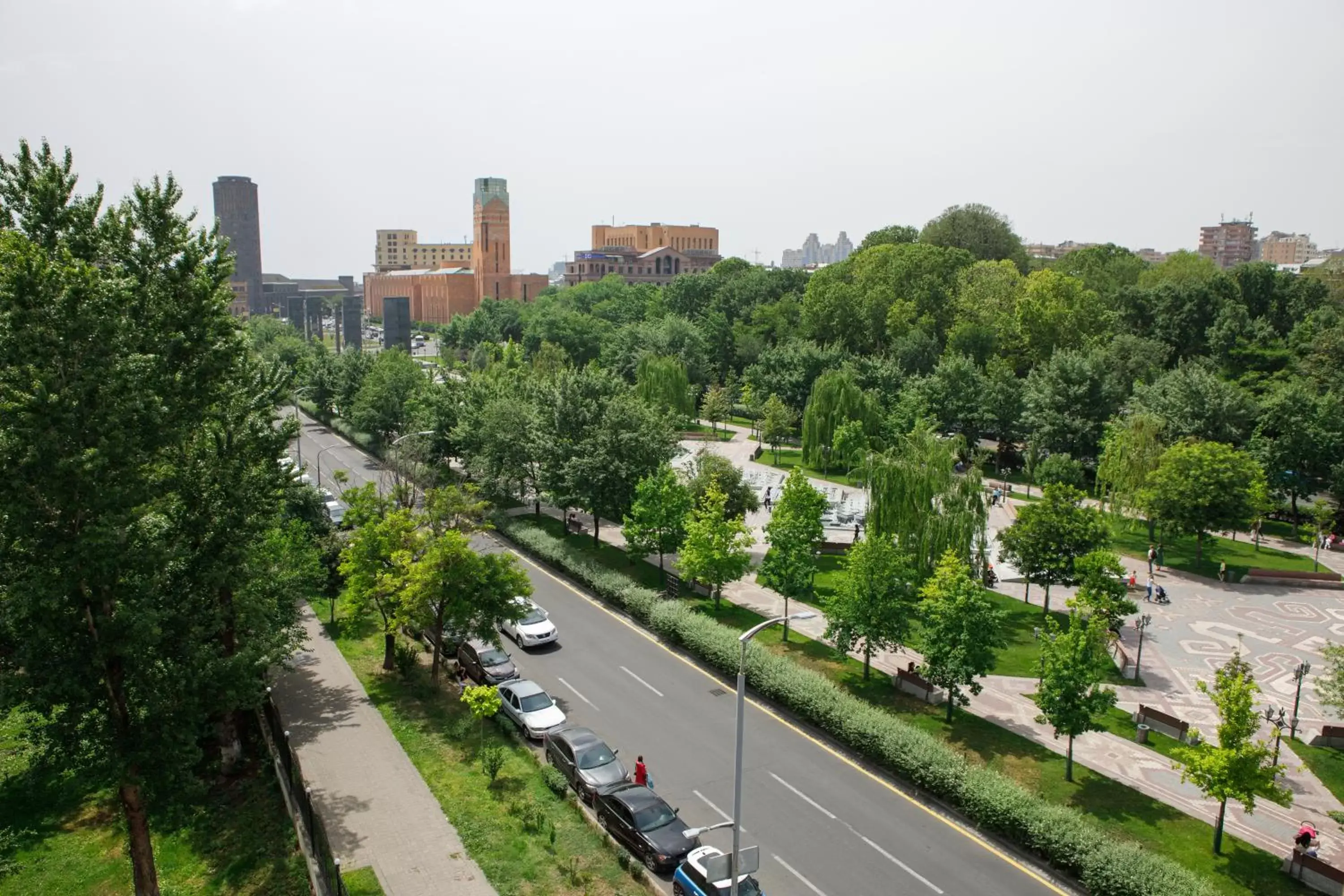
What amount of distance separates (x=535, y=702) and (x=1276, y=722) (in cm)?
2015

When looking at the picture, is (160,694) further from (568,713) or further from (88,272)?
(568,713)

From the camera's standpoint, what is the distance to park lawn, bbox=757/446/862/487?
186ft

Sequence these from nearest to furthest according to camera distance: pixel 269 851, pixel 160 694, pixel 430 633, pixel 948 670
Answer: pixel 160 694 → pixel 269 851 → pixel 948 670 → pixel 430 633

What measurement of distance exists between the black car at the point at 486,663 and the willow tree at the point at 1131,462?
1159 inches

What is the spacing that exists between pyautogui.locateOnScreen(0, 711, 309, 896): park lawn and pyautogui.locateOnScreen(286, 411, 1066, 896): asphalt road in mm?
8421

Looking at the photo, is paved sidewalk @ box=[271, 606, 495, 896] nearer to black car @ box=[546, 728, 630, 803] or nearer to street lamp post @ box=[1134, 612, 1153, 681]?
black car @ box=[546, 728, 630, 803]

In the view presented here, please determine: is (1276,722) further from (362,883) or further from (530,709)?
(362,883)

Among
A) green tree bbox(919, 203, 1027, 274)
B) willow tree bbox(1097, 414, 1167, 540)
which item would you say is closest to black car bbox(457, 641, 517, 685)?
willow tree bbox(1097, 414, 1167, 540)

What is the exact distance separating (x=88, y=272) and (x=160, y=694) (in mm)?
7623

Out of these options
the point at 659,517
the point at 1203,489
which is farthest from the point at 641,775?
the point at 1203,489

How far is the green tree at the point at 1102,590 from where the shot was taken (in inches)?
1063

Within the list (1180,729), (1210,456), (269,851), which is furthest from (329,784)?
(1210,456)

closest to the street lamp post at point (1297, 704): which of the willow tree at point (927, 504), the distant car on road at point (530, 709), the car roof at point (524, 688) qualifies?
the willow tree at point (927, 504)

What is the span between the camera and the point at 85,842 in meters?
18.6
